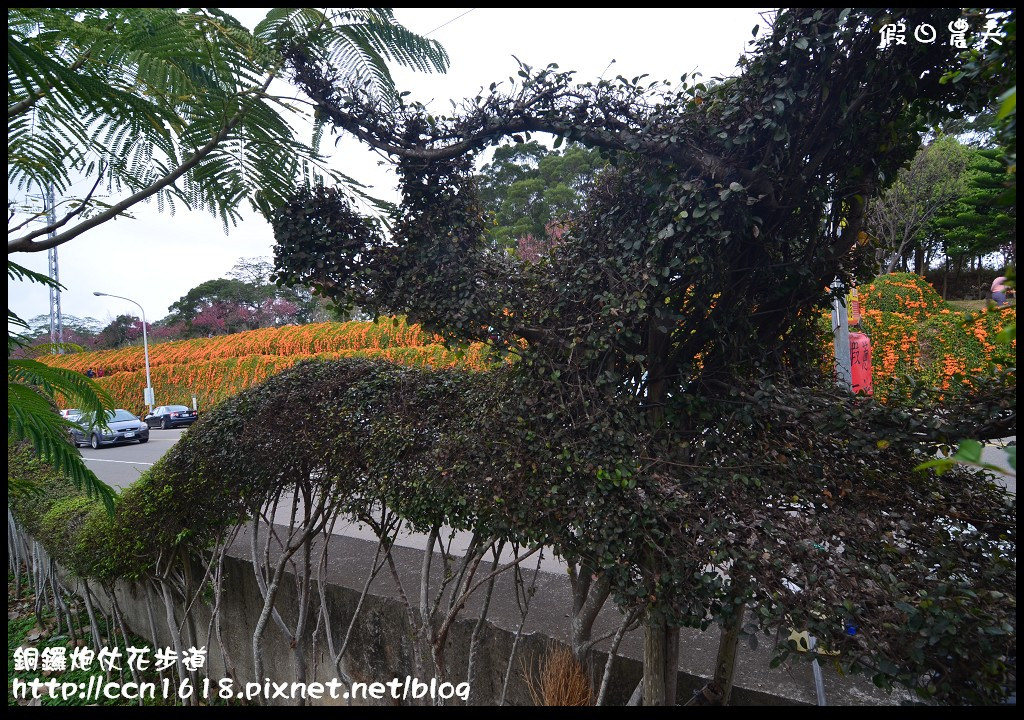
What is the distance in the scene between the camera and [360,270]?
104 inches

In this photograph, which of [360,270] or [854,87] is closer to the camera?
[854,87]

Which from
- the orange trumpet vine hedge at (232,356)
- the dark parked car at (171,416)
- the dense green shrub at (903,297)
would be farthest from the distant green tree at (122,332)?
the dense green shrub at (903,297)

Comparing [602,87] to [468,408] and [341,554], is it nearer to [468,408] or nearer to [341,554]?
[468,408]

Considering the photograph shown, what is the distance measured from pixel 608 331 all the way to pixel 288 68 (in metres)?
1.69

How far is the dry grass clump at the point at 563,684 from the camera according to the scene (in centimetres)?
264

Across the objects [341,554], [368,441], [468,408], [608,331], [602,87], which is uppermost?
[602,87]

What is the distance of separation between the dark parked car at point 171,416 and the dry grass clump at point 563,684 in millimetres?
20766

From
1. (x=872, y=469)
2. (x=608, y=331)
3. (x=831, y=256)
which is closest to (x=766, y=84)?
(x=831, y=256)

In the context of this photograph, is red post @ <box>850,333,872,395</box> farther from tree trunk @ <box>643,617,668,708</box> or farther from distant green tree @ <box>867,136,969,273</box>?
distant green tree @ <box>867,136,969,273</box>

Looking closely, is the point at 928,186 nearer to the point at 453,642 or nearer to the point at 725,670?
the point at 725,670

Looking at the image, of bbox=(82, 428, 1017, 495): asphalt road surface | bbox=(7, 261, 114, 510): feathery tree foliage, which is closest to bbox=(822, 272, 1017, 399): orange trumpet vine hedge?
bbox=(7, 261, 114, 510): feathery tree foliage

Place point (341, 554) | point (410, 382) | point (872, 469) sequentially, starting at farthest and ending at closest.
→ point (341, 554) < point (410, 382) < point (872, 469)

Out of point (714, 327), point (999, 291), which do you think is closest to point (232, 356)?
point (714, 327)

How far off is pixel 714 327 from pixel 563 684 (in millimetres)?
1739
